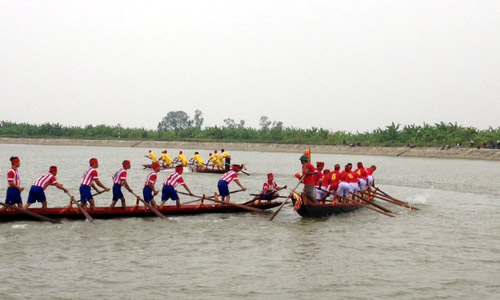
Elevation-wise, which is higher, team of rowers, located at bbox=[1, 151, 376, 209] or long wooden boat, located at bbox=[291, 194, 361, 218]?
team of rowers, located at bbox=[1, 151, 376, 209]

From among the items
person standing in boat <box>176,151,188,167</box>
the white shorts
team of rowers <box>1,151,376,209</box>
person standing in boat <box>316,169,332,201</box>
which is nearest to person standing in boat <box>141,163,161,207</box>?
team of rowers <box>1,151,376,209</box>

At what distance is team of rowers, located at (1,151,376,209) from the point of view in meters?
19.4

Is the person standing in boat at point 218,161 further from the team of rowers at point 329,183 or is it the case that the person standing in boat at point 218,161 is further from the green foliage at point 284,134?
the green foliage at point 284,134

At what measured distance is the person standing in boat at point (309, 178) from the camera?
21656 mm

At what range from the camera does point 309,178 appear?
21719 millimetres

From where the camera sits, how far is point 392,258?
52.7ft

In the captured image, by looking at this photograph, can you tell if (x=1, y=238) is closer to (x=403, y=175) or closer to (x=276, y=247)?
(x=276, y=247)

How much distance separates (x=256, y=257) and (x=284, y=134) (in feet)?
285

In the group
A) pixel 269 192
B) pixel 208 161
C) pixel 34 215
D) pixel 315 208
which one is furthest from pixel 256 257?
pixel 208 161

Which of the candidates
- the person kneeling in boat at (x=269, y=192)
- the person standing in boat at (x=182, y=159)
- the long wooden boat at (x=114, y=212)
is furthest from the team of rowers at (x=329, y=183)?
the person standing in boat at (x=182, y=159)

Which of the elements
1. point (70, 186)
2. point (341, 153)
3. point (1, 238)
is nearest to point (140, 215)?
point (1, 238)

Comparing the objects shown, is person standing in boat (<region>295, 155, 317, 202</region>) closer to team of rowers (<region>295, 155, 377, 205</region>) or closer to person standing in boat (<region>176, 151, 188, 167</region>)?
team of rowers (<region>295, 155, 377, 205</region>)

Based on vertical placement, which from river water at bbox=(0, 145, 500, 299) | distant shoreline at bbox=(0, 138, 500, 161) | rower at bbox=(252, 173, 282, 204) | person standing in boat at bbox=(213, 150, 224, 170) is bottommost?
river water at bbox=(0, 145, 500, 299)

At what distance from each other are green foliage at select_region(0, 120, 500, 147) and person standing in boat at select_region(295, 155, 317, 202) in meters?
61.5
